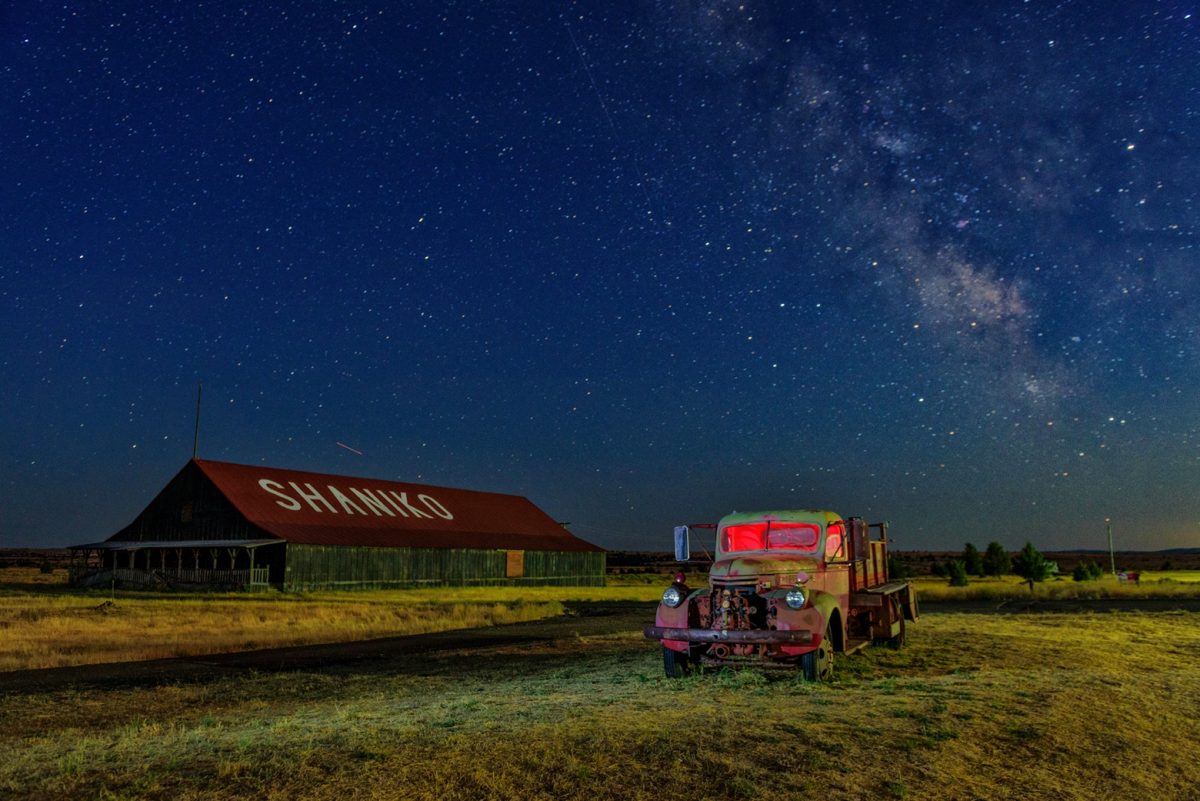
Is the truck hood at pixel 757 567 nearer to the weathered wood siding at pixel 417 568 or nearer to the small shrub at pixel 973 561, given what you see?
the weathered wood siding at pixel 417 568

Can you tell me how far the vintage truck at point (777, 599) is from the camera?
494 inches

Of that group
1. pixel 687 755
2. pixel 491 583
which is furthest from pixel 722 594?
pixel 491 583

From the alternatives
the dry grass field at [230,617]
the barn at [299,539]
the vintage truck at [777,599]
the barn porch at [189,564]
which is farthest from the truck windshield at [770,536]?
the barn at [299,539]

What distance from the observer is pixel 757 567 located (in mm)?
13523

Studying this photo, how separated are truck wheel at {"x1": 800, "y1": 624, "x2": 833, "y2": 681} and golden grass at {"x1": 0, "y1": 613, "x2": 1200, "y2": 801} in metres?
0.43

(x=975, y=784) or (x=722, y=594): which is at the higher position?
(x=722, y=594)

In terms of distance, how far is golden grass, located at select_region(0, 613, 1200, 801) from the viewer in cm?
717

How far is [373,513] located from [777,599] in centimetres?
4465

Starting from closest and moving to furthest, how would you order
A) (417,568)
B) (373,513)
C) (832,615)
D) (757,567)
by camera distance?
(757,567) → (832,615) → (417,568) → (373,513)

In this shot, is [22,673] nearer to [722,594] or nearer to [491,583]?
[722,594]

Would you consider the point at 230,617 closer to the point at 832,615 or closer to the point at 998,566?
the point at 832,615

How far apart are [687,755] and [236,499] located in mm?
45129

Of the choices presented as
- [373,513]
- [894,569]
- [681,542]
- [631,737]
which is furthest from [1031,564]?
[631,737]

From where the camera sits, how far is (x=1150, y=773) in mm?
8391
